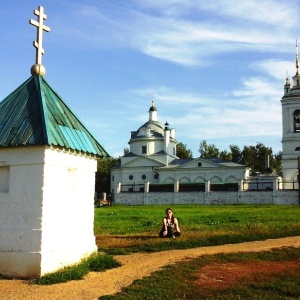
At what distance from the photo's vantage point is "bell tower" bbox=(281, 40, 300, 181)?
159 ft

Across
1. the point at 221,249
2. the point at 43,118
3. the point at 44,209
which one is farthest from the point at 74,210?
the point at 221,249

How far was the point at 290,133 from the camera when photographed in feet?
160

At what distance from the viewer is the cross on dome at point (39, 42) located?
987cm

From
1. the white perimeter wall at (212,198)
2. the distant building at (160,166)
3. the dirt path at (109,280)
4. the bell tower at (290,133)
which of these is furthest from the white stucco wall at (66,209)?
the bell tower at (290,133)

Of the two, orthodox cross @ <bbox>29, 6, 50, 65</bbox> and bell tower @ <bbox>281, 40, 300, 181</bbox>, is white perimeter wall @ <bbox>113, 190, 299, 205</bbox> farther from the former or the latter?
orthodox cross @ <bbox>29, 6, 50, 65</bbox>

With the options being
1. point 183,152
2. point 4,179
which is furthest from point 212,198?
point 183,152

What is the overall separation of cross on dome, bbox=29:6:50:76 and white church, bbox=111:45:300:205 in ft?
97.3

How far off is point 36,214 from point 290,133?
4398 cm

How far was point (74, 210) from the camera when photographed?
9.49 metres

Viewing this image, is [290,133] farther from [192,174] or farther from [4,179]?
[4,179]

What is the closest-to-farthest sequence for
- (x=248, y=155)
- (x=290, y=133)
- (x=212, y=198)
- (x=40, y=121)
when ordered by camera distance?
1. (x=40, y=121)
2. (x=212, y=198)
3. (x=290, y=133)
4. (x=248, y=155)

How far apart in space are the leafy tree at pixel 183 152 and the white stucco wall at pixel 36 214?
65.2m

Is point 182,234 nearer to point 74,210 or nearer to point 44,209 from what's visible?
point 74,210

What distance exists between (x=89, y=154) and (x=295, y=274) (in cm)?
490
